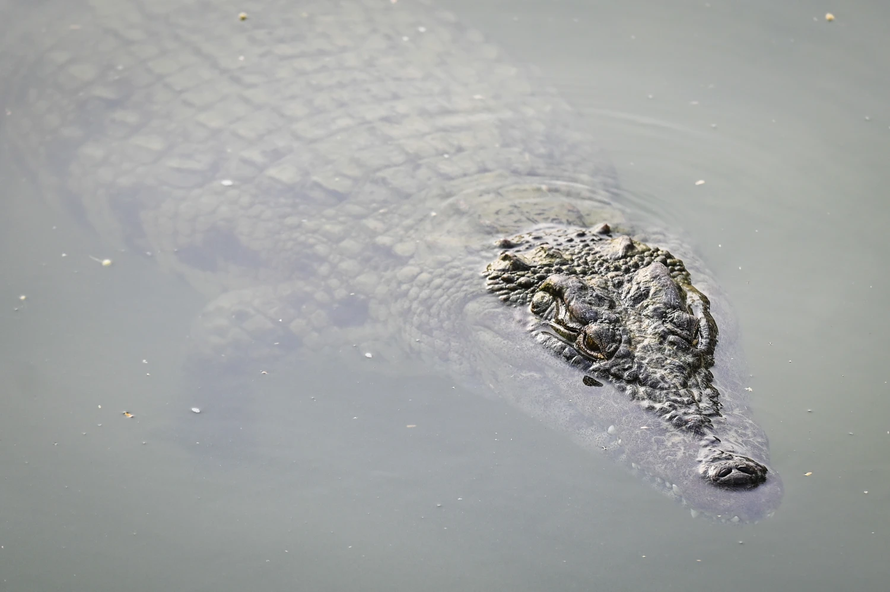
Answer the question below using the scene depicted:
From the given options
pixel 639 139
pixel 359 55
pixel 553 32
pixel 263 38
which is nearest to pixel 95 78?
pixel 263 38

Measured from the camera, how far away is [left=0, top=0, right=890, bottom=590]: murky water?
3.85m

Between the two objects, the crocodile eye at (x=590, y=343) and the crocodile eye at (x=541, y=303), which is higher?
the crocodile eye at (x=590, y=343)

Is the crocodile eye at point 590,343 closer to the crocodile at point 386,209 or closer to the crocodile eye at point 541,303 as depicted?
the crocodile at point 386,209

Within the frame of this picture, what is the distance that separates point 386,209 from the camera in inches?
212

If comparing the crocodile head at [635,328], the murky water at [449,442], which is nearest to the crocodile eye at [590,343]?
the crocodile head at [635,328]

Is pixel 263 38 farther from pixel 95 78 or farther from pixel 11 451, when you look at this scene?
pixel 11 451

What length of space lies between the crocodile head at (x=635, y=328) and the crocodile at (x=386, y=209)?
1cm

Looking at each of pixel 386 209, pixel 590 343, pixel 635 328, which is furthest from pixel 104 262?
pixel 635 328

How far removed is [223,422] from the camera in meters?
4.55

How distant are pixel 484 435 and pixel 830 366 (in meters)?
2.11

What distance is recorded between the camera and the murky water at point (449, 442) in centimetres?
385

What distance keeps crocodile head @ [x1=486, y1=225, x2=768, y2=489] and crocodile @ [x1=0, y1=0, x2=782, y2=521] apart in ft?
0.04

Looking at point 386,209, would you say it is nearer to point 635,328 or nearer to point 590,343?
point 590,343

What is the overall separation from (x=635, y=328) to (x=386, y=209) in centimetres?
201
